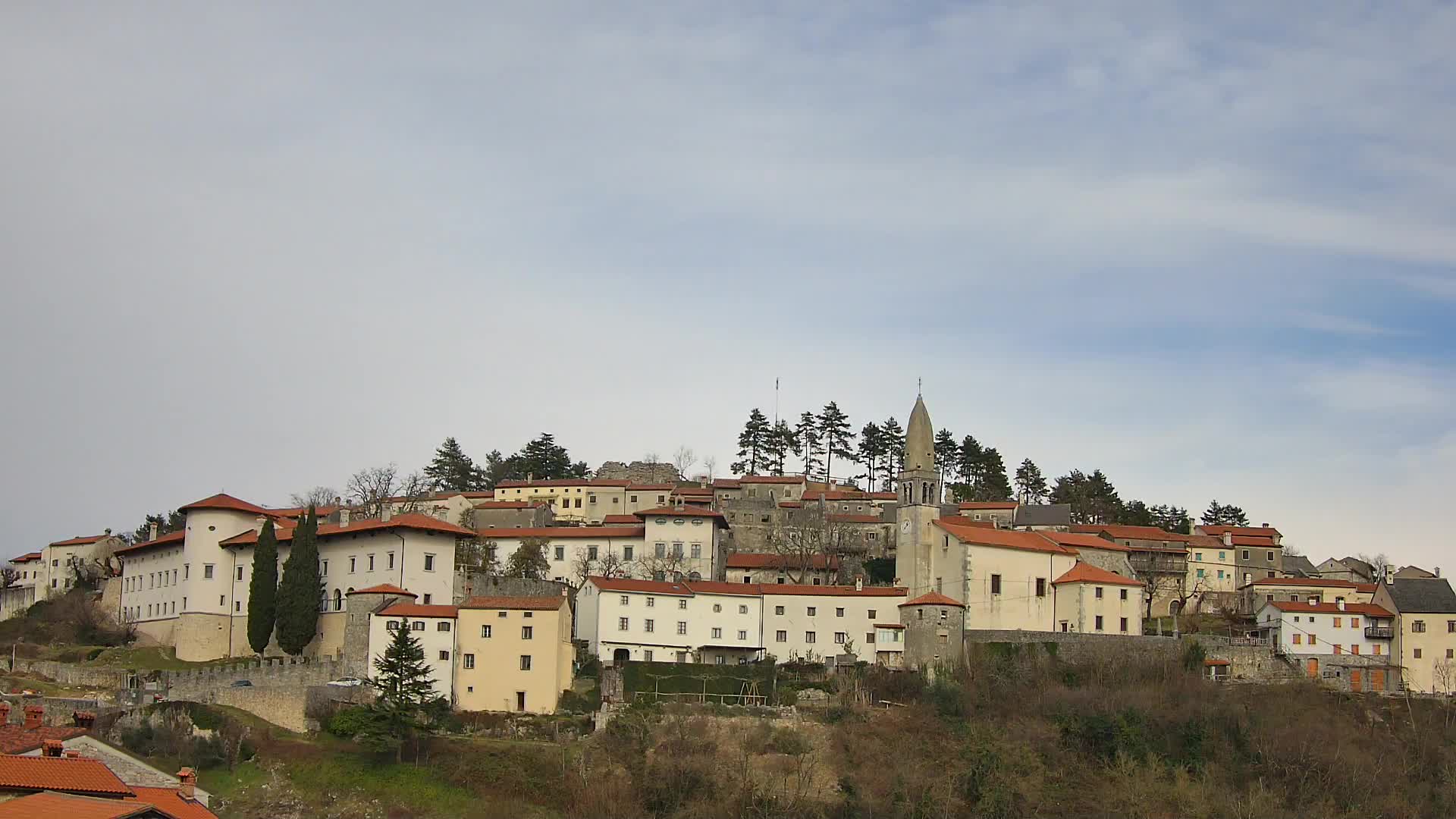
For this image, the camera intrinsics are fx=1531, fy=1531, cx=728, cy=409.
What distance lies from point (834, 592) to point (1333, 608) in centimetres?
2402

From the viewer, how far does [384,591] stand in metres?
64.8

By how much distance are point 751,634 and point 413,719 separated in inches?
704

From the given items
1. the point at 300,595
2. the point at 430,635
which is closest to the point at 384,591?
the point at 430,635

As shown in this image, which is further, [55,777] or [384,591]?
[384,591]

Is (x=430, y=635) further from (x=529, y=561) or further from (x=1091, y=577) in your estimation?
(x=1091, y=577)

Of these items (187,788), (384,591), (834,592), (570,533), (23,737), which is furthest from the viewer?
(570,533)

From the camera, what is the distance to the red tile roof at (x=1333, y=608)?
71.7 m

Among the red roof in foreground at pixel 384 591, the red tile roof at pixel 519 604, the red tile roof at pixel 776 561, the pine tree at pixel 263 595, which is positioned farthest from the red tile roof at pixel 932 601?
the pine tree at pixel 263 595

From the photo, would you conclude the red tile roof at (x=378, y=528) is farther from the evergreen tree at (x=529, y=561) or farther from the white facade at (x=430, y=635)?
the white facade at (x=430, y=635)

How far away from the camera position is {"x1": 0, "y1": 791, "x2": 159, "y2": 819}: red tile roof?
32.5 m

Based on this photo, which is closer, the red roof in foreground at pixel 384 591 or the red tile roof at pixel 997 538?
the red roof in foreground at pixel 384 591

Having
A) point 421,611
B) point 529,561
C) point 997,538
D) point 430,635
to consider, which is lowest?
point 430,635

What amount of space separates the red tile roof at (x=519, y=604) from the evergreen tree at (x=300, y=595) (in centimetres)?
783

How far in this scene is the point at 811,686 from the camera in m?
64.0
